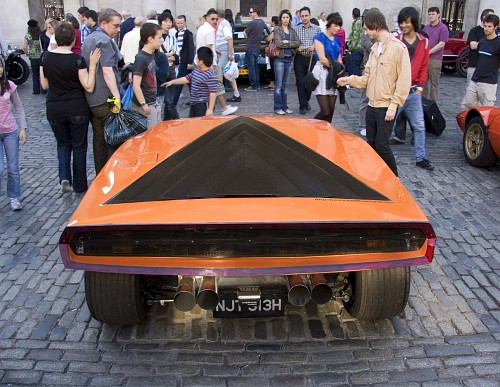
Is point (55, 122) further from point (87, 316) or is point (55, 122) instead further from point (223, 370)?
point (223, 370)

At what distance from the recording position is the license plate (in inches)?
129

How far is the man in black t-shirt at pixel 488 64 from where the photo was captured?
7.90m

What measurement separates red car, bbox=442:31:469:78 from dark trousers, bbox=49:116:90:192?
481 inches

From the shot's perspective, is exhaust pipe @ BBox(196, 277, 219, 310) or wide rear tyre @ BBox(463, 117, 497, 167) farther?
wide rear tyre @ BBox(463, 117, 497, 167)

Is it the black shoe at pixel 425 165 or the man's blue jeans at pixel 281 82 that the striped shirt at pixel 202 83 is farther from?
the man's blue jeans at pixel 281 82

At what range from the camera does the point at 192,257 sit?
9.91 feet

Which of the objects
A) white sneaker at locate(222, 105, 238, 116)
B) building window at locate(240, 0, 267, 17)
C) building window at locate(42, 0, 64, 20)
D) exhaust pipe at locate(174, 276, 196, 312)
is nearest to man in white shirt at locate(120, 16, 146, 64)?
white sneaker at locate(222, 105, 238, 116)

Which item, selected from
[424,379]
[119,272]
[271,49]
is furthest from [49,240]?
[271,49]

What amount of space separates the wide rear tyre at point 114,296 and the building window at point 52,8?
18.8m

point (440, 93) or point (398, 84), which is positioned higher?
point (398, 84)

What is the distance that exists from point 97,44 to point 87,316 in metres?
3.37

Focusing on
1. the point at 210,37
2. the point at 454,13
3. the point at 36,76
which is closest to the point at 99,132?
the point at 210,37

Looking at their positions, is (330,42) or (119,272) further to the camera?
(330,42)

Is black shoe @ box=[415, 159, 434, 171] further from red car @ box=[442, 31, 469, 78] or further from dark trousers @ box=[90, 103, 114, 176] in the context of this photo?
red car @ box=[442, 31, 469, 78]
